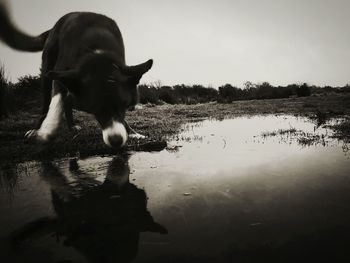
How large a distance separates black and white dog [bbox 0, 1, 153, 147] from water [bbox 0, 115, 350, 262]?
0.75 meters

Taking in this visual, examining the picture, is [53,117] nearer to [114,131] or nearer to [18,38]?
[114,131]

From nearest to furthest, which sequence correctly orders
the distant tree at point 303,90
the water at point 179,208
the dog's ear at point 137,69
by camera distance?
the water at point 179,208 < the dog's ear at point 137,69 < the distant tree at point 303,90

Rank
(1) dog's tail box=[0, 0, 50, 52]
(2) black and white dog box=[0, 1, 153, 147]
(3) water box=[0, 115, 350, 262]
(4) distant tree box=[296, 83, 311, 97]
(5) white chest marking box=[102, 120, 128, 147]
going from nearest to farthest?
1. (3) water box=[0, 115, 350, 262]
2. (5) white chest marking box=[102, 120, 128, 147]
3. (2) black and white dog box=[0, 1, 153, 147]
4. (1) dog's tail box=[0, 0, 50, 52]
5. (4) distant tree box=[296, 83, 311, 97]

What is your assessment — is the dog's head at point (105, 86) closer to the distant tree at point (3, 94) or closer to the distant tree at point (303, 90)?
the distant tree at point (3, 94)

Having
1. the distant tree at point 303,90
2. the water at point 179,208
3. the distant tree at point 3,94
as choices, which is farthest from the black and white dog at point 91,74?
the distant tree at point 303,90

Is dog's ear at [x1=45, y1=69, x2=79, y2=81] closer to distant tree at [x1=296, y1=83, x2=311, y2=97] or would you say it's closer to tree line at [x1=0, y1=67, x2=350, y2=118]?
tree line at [x1=0, y1=67, x2=350, y2=118]

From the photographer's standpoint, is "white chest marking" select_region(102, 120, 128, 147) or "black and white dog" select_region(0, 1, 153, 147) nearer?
"white chest marking" select_region(102, 120, 128, 147)

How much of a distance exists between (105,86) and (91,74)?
304mm

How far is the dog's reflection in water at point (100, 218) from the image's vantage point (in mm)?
1981

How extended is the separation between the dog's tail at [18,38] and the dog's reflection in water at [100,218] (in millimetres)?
4876

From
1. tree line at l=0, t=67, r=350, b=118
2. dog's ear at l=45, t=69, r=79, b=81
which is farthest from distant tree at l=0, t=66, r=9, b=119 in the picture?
dog's ear at l=45, t=69, r=79, b=81

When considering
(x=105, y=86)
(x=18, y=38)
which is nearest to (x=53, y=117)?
(x=105, y=86)

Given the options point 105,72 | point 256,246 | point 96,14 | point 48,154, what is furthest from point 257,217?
point 96,14

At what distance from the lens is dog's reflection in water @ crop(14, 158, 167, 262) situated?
1.98m
